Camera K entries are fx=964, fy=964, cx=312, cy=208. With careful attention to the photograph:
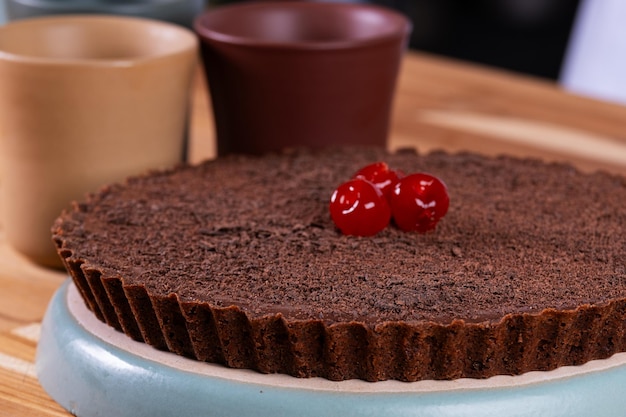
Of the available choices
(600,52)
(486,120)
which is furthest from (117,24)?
(600,52)

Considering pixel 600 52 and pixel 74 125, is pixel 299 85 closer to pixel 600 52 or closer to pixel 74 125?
pixel 74 125

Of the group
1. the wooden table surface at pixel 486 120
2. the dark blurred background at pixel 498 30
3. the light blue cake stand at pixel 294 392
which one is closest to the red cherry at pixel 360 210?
the light blue cake stand at pixel 294 392

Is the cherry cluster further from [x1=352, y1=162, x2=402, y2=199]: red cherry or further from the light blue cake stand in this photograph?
the light blue cake stand

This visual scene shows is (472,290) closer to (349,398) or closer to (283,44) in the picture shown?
(349,398)

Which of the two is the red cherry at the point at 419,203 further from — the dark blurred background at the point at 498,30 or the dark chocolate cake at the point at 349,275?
the dark blurred background at the point at 498,30

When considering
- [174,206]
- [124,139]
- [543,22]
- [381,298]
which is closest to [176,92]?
[124,139]

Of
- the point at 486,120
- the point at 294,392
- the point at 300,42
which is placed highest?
the point at 300,42
